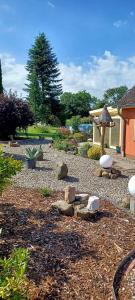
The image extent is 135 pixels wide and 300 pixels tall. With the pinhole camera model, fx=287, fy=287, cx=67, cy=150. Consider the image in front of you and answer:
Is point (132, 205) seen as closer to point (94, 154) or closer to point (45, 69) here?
point (94, 154)

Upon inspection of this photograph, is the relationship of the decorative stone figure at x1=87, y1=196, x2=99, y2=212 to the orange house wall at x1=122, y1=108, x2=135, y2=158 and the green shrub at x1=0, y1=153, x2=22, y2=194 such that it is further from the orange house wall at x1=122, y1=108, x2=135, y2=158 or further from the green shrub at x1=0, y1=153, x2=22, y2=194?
the orange house wall at x1=122, y1=108, x2=135, y2=158

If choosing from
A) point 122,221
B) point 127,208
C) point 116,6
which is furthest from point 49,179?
point 116,6

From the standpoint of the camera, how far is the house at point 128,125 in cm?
1326

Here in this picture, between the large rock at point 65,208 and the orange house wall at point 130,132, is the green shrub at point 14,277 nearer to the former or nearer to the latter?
the large rock at point 65,208

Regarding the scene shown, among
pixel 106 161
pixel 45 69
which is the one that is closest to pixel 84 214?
pixel 106 161

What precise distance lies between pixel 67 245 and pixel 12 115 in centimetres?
1791

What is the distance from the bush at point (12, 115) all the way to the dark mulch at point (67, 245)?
51.8 ft

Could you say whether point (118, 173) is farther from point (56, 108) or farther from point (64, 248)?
point (56, 108)

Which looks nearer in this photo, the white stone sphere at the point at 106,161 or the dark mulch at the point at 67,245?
the dark mulch at the point at 67,245

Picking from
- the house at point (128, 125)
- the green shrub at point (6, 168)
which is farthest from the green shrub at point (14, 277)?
the house at point (128, 125)

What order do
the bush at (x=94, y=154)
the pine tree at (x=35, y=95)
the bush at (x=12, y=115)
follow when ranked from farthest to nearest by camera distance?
the pine tree at (x=35, y=95) < the bush at (x=12, y=115) < the bush at (x=94, y=154)

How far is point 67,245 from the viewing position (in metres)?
4.34

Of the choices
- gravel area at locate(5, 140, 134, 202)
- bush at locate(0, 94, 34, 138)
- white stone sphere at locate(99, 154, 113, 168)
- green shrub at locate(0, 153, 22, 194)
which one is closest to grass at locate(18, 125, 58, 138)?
bush at locate(0, 94, 34, 138)

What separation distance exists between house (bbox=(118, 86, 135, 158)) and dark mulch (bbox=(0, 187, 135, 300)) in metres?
7.76
